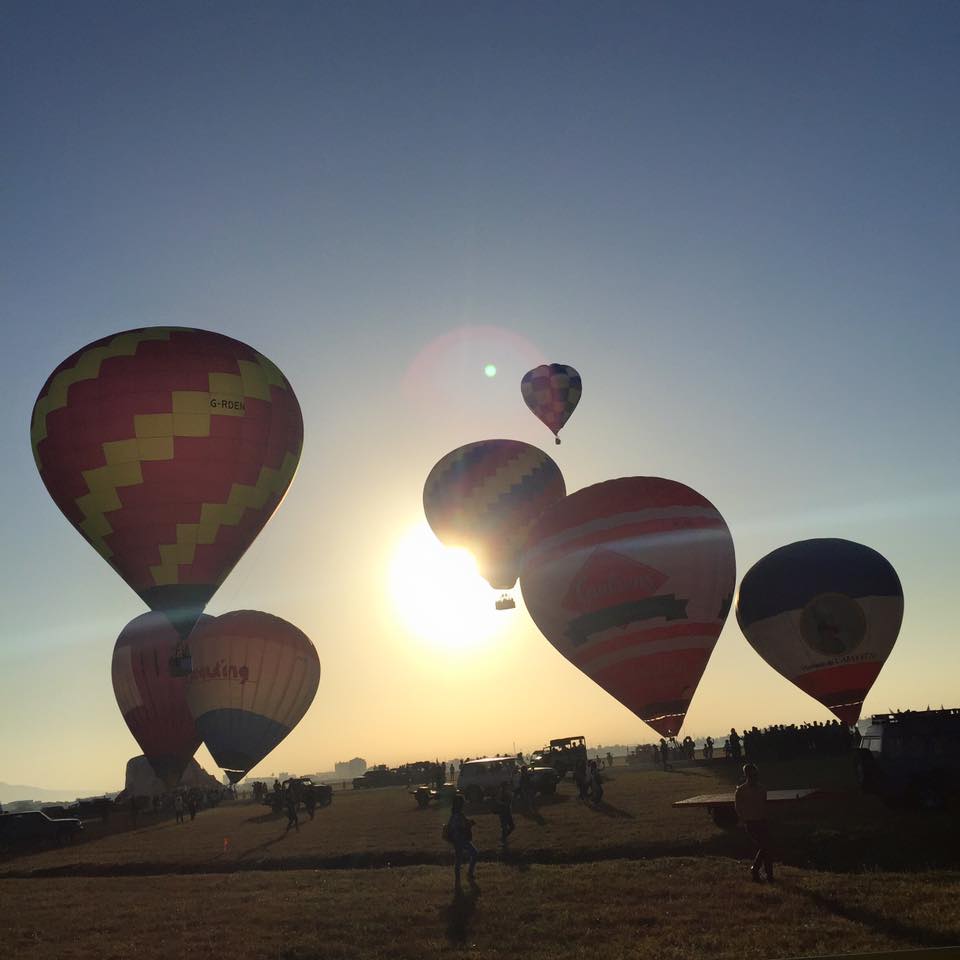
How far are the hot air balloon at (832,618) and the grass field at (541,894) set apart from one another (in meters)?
12.8

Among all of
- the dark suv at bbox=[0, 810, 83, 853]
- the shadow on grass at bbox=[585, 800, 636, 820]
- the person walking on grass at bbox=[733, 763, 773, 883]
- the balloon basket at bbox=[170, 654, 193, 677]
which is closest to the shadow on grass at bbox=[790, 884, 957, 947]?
the person walking on grass at bbox=[733, 763, 773, 883]

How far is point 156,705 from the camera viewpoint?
165 ft

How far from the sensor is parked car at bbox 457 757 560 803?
33.2 meters

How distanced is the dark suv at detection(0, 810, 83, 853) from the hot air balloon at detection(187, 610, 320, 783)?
8357mm

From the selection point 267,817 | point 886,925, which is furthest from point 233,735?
point 886,925

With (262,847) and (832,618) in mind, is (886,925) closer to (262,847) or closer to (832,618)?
(262,847)

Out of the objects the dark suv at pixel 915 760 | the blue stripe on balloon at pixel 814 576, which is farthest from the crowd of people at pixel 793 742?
the dark suv at pixel 915 760

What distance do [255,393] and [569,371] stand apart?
1719cm

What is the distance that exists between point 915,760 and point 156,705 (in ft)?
142

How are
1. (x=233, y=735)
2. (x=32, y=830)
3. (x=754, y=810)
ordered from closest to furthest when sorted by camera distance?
(x=754, y=810) < (x=32, y=830) < (x=233, y=735)

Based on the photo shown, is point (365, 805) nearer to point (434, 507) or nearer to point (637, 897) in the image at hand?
point (434, 507)

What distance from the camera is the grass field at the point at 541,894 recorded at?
1098 centimetres

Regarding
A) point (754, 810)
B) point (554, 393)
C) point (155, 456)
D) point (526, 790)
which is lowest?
point (526, 790)

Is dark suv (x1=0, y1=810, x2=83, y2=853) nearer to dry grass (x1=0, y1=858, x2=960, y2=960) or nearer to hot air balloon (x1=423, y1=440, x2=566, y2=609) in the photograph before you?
dry grass (x1=0, y1=858, x2=960, y2=960)
